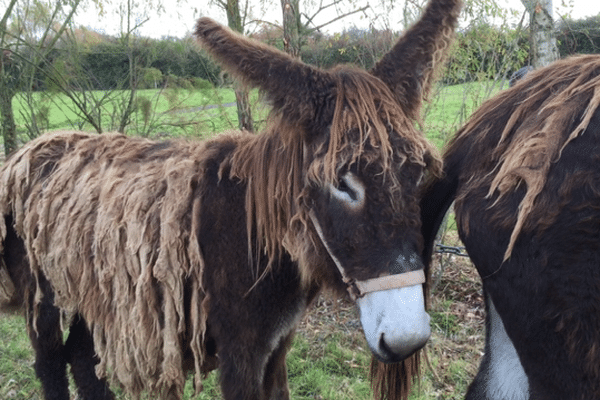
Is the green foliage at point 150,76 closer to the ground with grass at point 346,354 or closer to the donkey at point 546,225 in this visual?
the ground with grass at point 346,354

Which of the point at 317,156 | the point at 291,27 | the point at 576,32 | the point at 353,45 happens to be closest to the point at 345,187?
the point at 317,156

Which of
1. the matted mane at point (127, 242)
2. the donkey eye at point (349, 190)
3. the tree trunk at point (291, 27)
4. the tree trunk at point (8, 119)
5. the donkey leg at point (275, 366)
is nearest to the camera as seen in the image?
the donkey eye at point (349, 190)

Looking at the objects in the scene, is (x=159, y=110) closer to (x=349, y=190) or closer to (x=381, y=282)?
(x=349, y=190)

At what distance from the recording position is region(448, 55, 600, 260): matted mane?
1.50 metres

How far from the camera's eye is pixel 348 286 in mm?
1812

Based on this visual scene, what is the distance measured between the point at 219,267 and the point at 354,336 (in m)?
2.28

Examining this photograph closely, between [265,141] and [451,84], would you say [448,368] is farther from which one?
[451,84]

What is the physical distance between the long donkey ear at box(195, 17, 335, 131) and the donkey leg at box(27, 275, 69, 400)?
1922 mm

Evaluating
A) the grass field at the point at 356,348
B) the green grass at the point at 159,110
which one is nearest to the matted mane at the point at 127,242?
the grass field at the point at 356,348

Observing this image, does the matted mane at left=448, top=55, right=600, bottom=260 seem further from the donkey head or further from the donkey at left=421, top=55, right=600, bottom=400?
the donkey head

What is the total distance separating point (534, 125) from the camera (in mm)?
1618

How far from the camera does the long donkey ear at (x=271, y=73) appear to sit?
6.17ft

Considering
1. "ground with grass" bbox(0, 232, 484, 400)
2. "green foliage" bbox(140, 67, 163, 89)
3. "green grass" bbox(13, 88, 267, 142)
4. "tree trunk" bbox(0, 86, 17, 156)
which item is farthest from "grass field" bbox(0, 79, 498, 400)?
"tree trunk" bbox(0, 86, 17, 156)

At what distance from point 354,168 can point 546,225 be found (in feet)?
2.15
